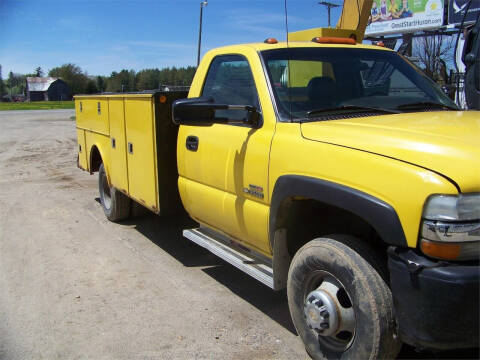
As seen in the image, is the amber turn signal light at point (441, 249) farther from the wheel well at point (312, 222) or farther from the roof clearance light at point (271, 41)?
the roof clearance light at point (271, 41)

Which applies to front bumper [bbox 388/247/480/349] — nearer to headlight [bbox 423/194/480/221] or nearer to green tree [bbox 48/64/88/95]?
headlight [bbox 423/194/480/221]

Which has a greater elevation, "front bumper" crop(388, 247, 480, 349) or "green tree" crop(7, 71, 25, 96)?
"green tree" crop(7, 71, 25, 96)

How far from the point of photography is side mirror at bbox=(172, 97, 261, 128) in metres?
3.58

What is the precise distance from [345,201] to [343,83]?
Answer: 4.56 feet

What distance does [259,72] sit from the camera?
12.3ft

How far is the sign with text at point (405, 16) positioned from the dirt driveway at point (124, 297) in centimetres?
2080

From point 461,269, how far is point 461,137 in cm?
72

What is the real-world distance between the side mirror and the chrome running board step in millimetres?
1063

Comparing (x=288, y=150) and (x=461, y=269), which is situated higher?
(x=288, y=150)

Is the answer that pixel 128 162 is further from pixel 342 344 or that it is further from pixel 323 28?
pixel 342 344

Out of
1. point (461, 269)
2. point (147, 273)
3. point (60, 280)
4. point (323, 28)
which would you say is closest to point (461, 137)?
point (461, 269)

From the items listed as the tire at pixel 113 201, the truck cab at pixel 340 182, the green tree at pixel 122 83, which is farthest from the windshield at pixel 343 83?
the green tree at pixel 122 83

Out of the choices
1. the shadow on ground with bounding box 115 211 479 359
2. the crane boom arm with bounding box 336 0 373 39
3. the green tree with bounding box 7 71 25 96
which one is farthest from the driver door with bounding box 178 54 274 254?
the green tree with bounding box 7 71 25 96

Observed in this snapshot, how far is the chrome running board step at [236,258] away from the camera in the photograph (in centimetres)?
356
